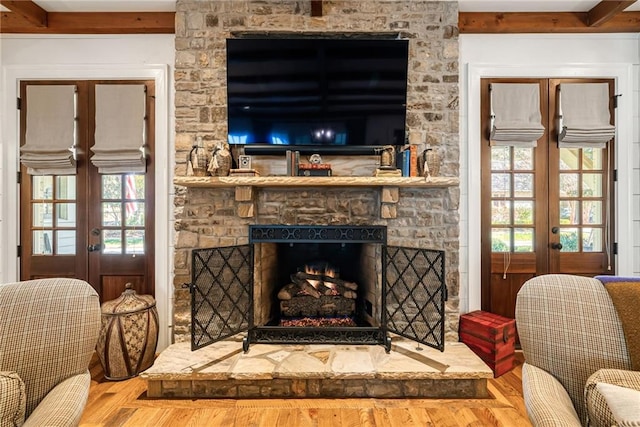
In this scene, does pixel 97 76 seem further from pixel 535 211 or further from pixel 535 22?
pixel 535 211

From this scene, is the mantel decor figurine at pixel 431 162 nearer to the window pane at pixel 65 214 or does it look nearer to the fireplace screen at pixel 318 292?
the fireplace screen at pixel 318 292

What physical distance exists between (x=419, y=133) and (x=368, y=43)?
2.78ft

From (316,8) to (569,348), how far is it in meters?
2.83

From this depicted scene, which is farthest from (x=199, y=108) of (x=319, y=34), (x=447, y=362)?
(x=447, y=362)

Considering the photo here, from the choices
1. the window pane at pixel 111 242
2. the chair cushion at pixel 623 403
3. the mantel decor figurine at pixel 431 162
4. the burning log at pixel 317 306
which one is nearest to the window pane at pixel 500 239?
the mantel decor figurine at pixel 431 162

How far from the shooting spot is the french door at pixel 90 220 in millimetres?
2988

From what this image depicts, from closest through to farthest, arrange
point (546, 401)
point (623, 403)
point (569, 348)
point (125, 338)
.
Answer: point (623, 403), point (546, 401), point (569, 348), point (125, 338)

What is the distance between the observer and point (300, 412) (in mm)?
2080

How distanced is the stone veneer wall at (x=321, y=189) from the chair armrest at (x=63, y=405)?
1.37 meters

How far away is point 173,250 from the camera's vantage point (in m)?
2.95

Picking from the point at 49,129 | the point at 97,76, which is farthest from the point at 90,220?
the point at 97,76

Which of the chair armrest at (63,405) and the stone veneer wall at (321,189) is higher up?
the stone veneer wall at (321,189)

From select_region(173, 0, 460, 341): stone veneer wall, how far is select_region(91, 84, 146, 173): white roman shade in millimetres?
476

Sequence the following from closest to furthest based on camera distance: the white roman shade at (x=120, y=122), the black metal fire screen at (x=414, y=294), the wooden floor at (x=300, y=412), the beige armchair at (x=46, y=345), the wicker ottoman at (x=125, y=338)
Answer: the beige armchair at (x=46, y=345), the wooden floor at (x=300, y=412), the wicker ottoman at (x=125, y=338), the black metal fire screen at (x=414, y=294), the white roman shade at (x=120, y=122)
